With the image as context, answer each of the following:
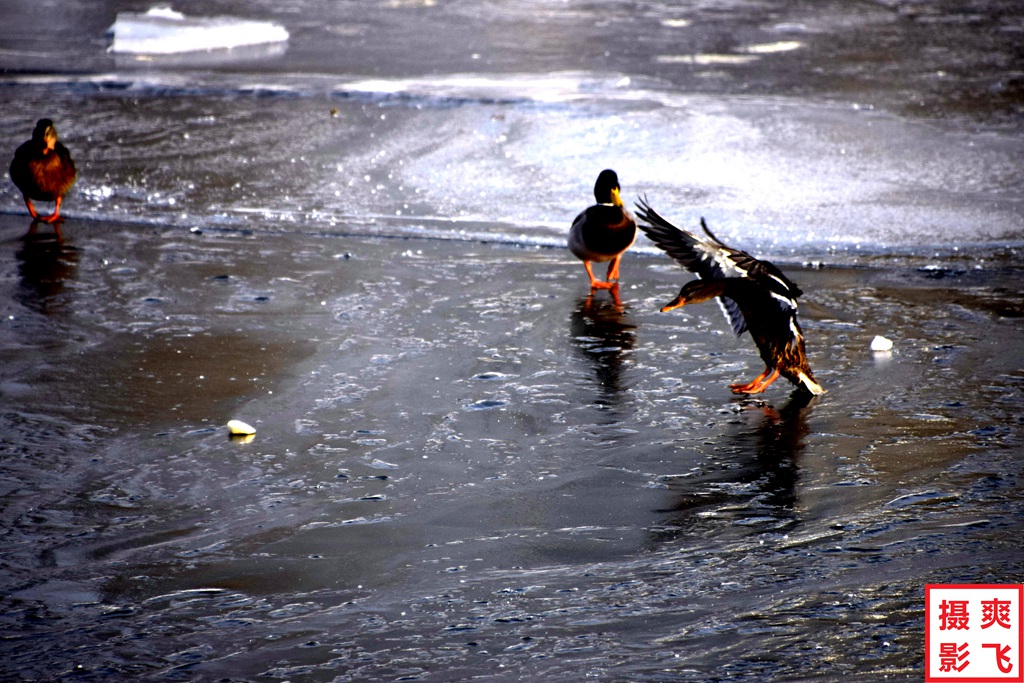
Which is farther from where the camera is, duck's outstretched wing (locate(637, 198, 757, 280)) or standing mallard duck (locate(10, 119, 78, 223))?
standing mallard duck (locate(10, 119, 78, 223))

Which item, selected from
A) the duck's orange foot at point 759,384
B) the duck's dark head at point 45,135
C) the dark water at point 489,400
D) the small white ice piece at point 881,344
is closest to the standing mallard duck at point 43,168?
the duck's dark head at point 45,135

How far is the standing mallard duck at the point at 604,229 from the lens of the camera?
569 cm

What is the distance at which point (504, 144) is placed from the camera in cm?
866

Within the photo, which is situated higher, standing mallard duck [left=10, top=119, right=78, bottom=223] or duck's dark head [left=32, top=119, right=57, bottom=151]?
duck's dark head [left=32, top=119, right=57, bottom=151]

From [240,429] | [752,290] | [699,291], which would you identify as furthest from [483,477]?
[752,290]

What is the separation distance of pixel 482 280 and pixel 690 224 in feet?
4.73

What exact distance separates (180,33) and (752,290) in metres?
10.2

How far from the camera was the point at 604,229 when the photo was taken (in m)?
5.69

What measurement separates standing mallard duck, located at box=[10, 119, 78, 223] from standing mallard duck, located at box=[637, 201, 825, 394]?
3.92 m

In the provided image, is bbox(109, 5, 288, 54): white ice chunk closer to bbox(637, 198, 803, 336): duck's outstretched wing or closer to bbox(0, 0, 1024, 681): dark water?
bbox(0, 0, 1024, 681): dark water

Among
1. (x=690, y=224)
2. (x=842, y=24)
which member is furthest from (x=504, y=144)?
(x=842, y=24)

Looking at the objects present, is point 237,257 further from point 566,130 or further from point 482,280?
point 566,130

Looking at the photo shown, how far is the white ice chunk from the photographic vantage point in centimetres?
1274

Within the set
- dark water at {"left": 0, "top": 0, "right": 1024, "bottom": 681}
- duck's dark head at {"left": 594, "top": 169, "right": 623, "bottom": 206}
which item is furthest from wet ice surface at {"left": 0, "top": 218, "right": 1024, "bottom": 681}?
duck's dark head at {"left": 594, "top": 169, "right": 623, "bottom": 206}
